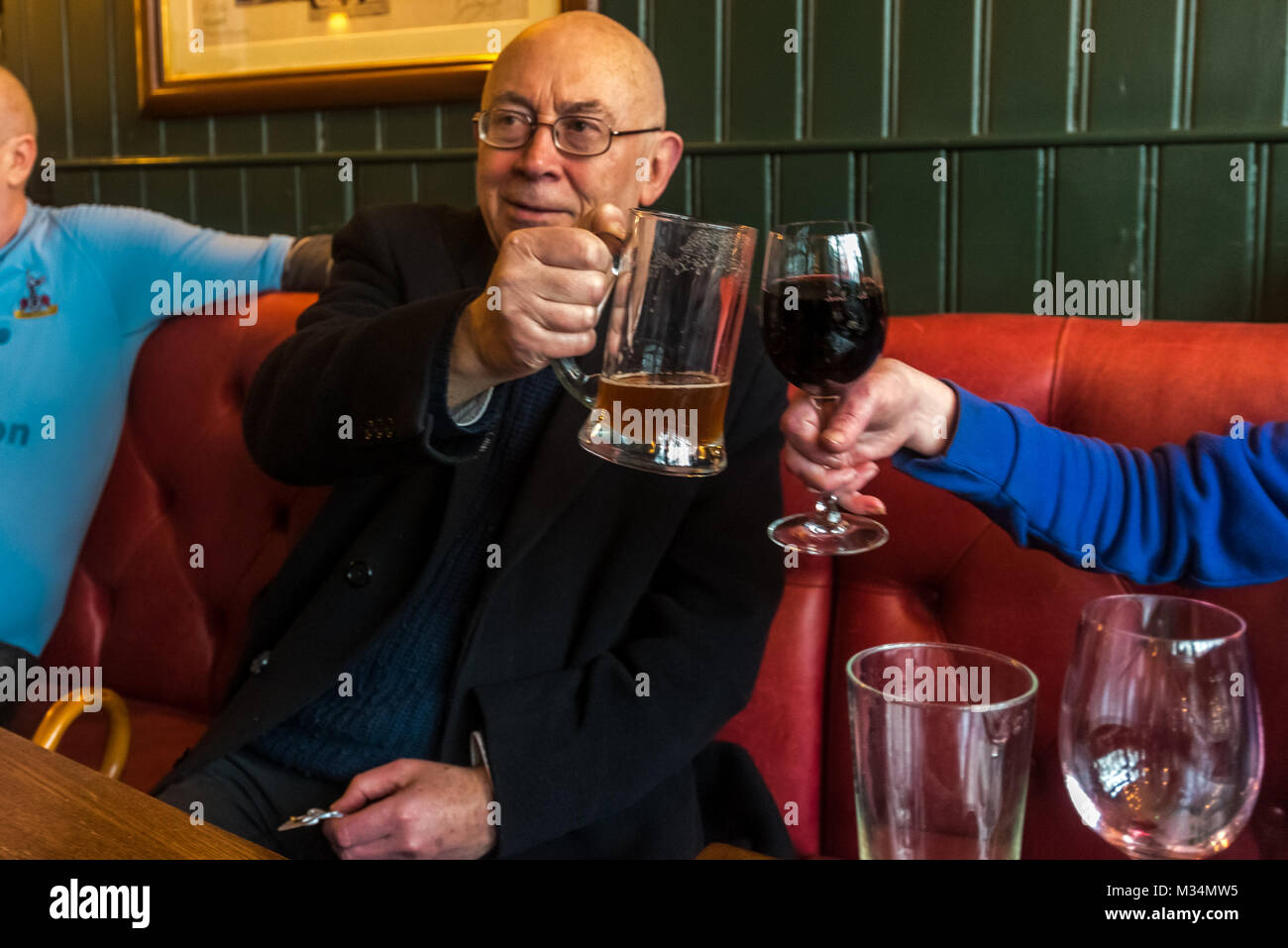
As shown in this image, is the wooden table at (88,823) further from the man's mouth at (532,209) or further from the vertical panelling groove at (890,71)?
the vertical panelling groove at (890,71)

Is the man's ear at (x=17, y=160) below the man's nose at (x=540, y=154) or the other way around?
the other way around

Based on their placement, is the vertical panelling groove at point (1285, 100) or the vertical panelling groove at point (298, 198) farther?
the vertical panelling groove at point (298, 198)

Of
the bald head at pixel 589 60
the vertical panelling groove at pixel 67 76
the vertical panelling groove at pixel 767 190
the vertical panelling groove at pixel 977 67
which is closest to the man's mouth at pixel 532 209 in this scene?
the bald head at pixel 589 60

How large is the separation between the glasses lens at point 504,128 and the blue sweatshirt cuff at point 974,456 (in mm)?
635

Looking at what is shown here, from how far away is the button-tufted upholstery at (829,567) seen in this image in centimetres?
120

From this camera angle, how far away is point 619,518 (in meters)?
1.26

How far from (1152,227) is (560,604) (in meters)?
1.06

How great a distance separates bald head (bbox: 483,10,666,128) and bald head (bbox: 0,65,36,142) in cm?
95

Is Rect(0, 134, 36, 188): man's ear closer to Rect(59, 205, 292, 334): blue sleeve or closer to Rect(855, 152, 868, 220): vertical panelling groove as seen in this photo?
Rect(59, 205, 292, 334): blue sleeve

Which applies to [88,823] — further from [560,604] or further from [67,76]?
[67,76]

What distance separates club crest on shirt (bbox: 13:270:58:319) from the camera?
176cm

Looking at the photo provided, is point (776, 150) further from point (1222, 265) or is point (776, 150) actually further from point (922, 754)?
point (922, 754)

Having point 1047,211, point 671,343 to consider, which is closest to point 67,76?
point 1047,211

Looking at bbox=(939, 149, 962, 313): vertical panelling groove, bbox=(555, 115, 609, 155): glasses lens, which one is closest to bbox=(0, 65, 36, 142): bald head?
bbox=(555, 115, 609, 155): glasses lens
